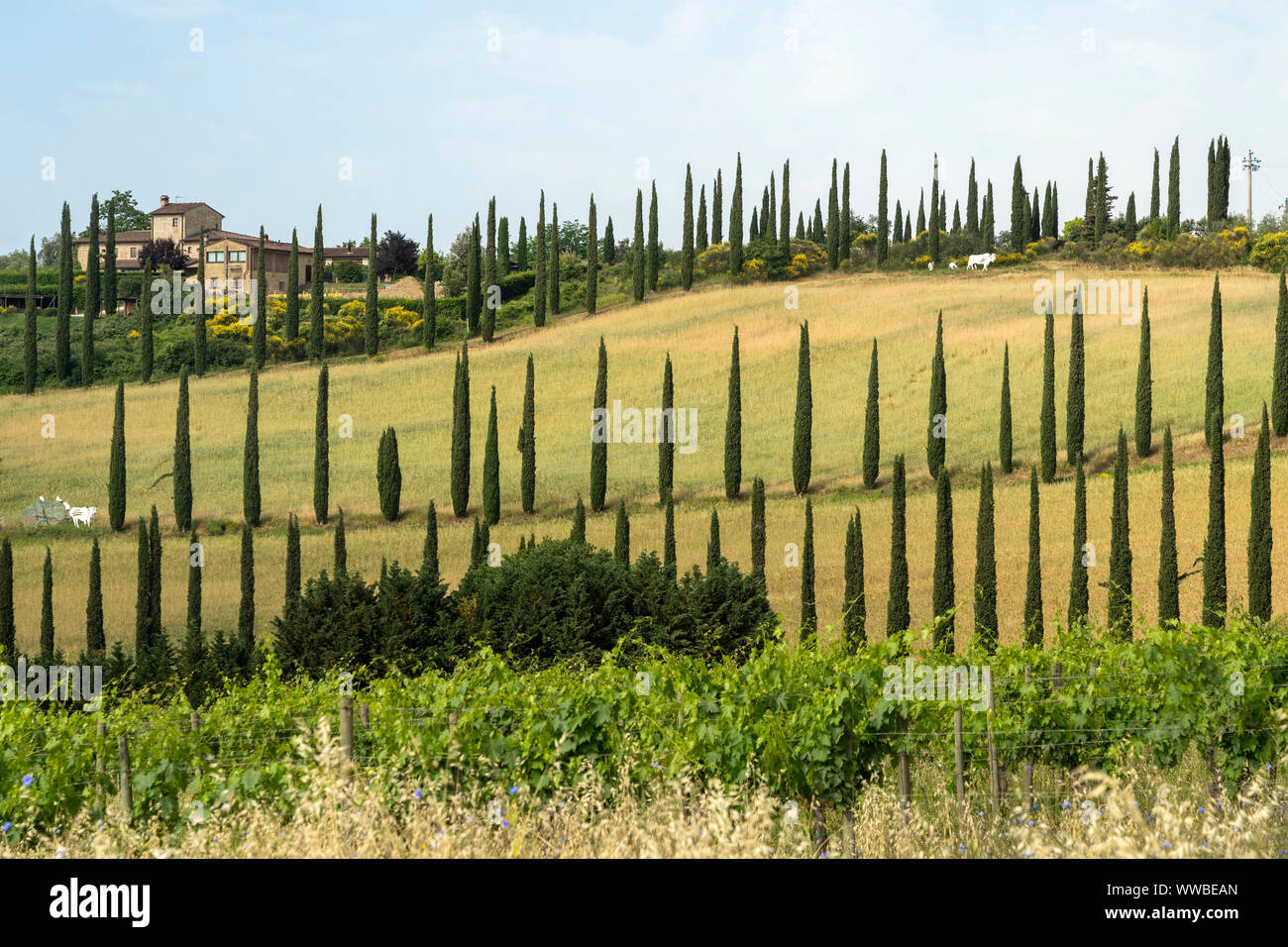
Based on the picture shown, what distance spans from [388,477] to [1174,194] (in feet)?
222

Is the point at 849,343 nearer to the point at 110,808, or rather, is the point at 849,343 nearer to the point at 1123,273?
the point at 1123,273

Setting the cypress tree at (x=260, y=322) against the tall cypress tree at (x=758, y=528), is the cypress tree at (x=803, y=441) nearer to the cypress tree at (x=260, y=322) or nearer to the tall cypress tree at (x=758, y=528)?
the tall cypress tree at (x=758, y=528)

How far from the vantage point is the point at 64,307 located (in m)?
89.7

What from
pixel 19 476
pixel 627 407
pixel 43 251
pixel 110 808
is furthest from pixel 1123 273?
pixel 43 251

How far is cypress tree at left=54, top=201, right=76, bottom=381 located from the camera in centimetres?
8919

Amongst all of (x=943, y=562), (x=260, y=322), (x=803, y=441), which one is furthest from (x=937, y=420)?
(x=260, y=322)

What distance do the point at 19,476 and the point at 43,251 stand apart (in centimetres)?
10343

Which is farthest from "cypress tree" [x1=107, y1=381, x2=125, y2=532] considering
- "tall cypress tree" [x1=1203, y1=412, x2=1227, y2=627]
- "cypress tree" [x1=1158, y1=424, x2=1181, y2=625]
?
"tall cypress tree" [x1=1203, y1=412, x2=1227, y2=627]

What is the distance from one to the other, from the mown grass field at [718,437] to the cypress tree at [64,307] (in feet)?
11.6

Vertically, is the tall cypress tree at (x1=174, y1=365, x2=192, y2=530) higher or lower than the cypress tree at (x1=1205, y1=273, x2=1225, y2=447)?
lower

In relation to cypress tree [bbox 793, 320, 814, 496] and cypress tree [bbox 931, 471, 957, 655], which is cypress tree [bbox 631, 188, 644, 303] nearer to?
cypress tree [bbox 793, 320, 814, 496]

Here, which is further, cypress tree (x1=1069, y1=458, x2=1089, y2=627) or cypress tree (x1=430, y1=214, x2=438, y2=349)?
cypress tree (x1=430, y1=214, x2=438, y2=349)

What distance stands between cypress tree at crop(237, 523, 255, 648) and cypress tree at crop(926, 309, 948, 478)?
32.4m

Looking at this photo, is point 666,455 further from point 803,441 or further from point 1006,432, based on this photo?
point 1006,432
